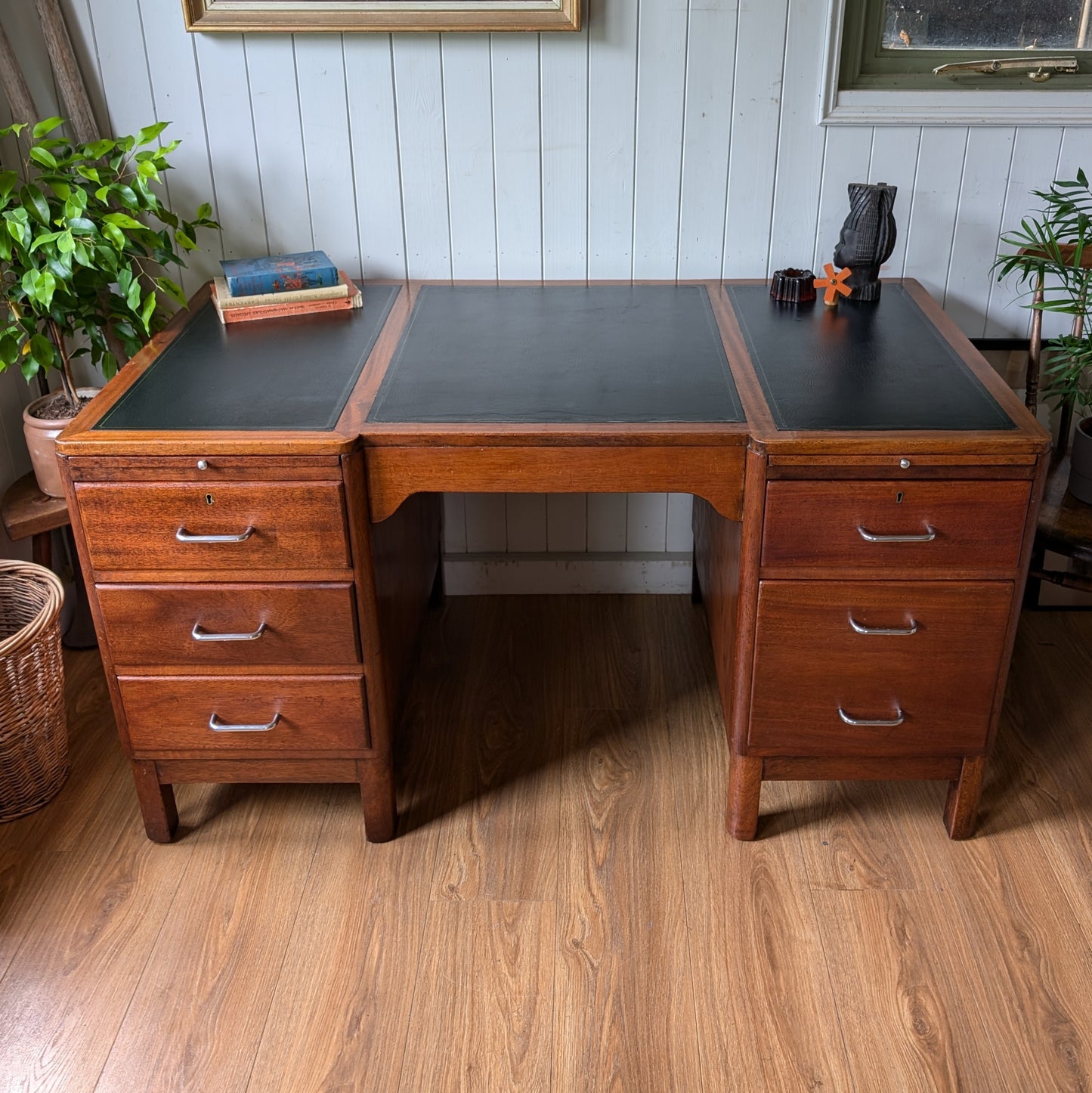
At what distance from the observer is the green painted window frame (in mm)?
2121

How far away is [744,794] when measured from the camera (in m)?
1.89

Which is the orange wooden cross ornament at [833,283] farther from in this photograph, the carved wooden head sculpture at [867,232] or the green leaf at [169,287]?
the green leaf at [169,287]

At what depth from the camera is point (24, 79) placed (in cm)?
209

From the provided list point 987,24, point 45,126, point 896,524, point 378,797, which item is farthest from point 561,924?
point 987,24

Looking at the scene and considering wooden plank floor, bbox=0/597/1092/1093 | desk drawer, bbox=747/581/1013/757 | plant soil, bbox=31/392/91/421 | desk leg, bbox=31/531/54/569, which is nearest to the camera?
wooden plank floor, bbox=0/597/1092/1093

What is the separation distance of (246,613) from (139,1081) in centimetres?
66

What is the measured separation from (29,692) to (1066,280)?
1.99 m

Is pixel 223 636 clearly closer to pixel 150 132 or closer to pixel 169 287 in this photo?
pixel 169 287

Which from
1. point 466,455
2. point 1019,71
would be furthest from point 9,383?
point 1019,71

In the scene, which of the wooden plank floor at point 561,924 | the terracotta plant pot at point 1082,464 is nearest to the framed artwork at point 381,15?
the terracotta plant pot at point 1082,464

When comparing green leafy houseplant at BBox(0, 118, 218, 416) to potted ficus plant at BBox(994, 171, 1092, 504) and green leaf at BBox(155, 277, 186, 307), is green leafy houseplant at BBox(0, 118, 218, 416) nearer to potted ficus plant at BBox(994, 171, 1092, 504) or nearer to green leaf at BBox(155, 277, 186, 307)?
green leaf at BBox(155, 277, 186, 307)

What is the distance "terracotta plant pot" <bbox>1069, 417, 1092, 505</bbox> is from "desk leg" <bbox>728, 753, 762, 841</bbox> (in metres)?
0.78

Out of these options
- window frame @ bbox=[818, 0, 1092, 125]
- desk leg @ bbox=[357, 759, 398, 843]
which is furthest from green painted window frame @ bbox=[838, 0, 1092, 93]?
desk leg @ bbox=[357, 759, 398, 843]

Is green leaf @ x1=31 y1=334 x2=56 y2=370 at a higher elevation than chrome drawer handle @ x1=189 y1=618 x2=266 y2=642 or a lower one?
higher
